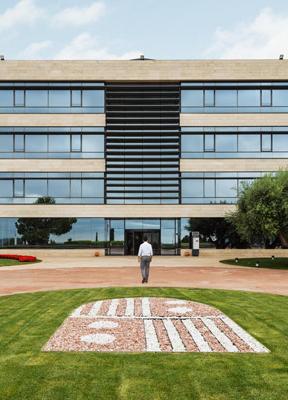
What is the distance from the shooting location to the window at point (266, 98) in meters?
44.8

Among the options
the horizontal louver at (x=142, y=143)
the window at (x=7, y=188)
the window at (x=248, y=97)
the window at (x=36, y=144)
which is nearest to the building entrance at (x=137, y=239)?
the horizontal louver at (x=142, y=143)

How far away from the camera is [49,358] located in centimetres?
777

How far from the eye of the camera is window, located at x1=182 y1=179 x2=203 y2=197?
44.3 metres

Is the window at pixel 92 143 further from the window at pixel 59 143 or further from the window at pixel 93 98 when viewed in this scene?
the window at pixel 93 98

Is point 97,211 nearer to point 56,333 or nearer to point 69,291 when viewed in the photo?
point 69,291

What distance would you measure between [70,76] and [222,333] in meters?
39.5

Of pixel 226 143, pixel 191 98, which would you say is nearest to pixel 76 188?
pixel 191 98

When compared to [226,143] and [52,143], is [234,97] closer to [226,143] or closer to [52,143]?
[226,143]

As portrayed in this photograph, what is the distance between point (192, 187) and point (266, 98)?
11825 mm

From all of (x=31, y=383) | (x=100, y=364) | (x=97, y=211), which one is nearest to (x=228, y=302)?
(x=100, y=364)

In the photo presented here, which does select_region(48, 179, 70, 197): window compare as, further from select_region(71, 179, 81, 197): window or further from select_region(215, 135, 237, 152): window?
select_region(215, 135, 237, 152): window

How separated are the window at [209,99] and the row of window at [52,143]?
11179 mm

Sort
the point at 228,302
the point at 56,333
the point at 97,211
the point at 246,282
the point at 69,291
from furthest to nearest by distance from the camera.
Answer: the point at 97,211, the point at 246,282, the point at 69,291, the point at 228,302, the point at 56,333

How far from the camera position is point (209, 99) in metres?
45.1
